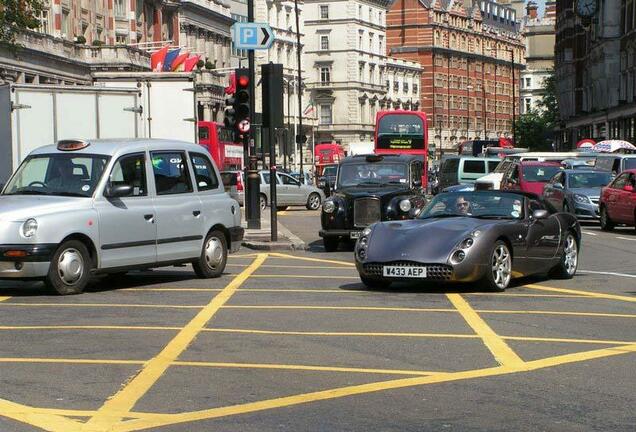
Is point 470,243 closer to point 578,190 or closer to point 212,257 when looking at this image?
point 212,257

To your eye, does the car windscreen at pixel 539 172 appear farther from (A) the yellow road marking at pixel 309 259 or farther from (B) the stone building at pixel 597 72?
(B) the stone building at pixel 597 72

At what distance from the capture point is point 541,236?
1680 centimetres

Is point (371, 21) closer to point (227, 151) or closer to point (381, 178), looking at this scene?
point (227, 151)

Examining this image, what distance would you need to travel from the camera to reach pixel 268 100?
82.7 ft

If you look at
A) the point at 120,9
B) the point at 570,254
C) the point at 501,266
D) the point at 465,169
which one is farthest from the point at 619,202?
the point at 120,9

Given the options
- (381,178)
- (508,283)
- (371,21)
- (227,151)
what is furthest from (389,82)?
(508,283)

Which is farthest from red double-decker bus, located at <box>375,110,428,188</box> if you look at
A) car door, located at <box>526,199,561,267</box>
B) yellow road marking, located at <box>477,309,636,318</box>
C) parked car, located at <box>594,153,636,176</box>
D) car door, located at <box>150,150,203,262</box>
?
yellow road marking, located at <box>477,309,636,318</box>

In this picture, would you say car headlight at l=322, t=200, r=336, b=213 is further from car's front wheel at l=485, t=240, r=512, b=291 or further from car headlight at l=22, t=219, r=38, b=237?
car headlight at l=22, t=219, r=38, b=237

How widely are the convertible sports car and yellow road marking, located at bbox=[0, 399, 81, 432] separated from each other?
7.68 metres

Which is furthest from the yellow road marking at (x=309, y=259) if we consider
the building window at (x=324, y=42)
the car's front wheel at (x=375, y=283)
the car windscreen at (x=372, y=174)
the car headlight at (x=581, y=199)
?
the building window at (x=324, y=42)

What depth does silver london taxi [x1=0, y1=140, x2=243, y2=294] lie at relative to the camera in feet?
48.4

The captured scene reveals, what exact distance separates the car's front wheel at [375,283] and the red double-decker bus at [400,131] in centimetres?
4347

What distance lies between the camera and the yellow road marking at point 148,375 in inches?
303

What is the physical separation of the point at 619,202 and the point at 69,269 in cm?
1962
